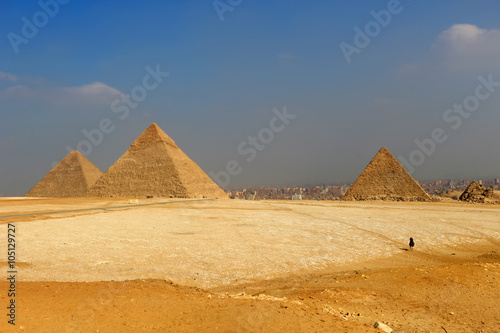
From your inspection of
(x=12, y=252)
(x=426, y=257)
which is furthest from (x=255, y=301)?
(x=426, y=257)

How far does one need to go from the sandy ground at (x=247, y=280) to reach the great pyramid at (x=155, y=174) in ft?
136

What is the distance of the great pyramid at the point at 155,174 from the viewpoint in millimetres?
59375

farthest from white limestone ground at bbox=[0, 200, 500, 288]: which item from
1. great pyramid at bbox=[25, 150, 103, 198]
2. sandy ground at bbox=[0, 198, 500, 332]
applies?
great pyramid at bbox=[25, 150, 103, 198]

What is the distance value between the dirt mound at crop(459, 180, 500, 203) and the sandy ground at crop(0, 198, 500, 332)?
4138 cm

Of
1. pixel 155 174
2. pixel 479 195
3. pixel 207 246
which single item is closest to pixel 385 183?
pixel 479 195

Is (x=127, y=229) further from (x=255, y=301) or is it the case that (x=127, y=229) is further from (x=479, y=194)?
(x=479, y=194)

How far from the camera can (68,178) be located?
78500mm

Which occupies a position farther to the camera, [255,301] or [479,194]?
[479,194]

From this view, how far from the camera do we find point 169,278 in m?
9.28

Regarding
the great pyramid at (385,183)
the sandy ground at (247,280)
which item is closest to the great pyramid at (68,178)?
the great pyramid at (385,183)

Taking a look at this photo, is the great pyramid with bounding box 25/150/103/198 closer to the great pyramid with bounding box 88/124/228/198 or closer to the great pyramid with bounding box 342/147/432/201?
the great pyramid with bounding box 88/124/228/198

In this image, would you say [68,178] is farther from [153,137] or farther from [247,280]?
[247,280]

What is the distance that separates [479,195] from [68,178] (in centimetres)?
8254

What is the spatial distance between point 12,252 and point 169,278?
225 inches
